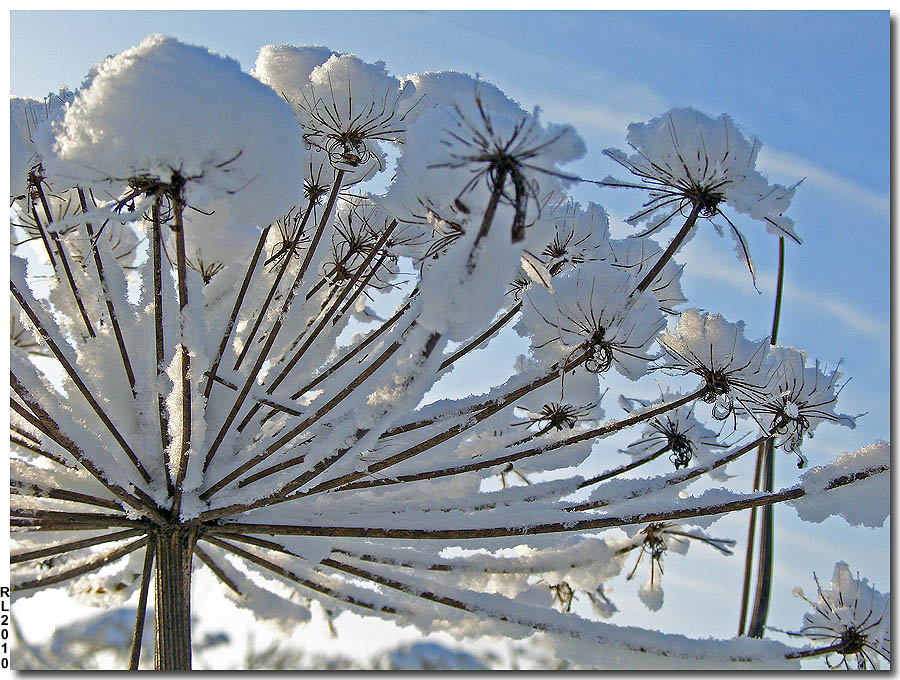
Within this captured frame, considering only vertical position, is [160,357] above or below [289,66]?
below

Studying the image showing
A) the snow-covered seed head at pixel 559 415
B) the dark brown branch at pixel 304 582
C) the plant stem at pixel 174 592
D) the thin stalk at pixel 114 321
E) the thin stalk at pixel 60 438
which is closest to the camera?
the thin stalk at pixel 60 438

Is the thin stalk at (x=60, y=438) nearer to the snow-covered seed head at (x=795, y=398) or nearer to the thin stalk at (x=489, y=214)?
the thin stalk at (x=489, y=214)

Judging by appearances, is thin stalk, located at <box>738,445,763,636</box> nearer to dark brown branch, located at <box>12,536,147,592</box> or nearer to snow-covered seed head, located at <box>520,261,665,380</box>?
snow-covered seed head, located at <box>520,261,665,380</box>

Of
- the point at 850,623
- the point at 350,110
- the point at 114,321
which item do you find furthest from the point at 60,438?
the point at 850,623

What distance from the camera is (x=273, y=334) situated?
19.5ft

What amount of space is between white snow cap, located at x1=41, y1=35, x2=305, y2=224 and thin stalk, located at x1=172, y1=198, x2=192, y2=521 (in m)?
0.18

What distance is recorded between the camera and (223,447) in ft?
18.8

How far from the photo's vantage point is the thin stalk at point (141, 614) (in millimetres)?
5715

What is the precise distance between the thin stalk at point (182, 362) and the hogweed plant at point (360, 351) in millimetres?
23

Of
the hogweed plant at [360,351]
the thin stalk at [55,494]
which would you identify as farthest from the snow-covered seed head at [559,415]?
the thin stalk at [55,494]

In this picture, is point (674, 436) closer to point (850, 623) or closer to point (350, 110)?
point (850, 623)

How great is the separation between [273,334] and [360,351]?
870 millimetres

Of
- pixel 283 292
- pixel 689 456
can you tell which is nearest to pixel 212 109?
pixel 283 292

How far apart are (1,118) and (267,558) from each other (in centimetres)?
396
